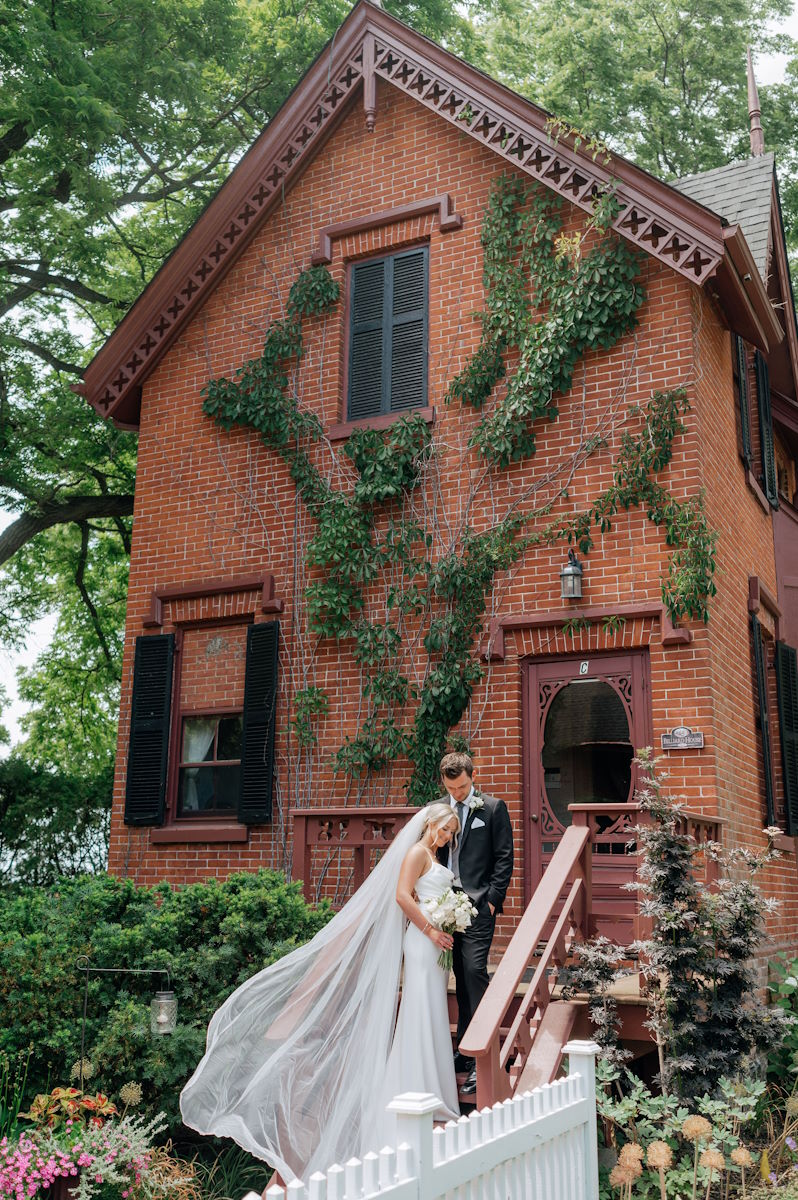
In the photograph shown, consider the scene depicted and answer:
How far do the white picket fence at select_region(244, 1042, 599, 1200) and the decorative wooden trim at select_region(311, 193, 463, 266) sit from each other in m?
7.89

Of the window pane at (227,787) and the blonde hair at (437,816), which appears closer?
the blonde hair at (437,816)

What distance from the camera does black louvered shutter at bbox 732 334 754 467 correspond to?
11297mm

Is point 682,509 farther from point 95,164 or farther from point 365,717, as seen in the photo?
point 95,164

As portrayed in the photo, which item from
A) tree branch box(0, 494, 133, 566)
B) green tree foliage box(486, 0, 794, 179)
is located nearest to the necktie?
tree branch box(0, 494, 133, 566)

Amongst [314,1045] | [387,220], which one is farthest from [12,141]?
[314,1045]

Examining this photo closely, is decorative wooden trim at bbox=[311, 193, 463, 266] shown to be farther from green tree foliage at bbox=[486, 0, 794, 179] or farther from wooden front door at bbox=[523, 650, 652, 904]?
green tree foliage at bbox=[486, 0, 794, 179]

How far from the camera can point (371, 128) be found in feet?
38.2

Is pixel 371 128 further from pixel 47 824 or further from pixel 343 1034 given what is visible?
pixel 47 824

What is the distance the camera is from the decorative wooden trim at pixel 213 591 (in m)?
11.1

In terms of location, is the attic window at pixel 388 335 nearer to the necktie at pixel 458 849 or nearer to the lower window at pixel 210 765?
the lower window at pixel 210 765

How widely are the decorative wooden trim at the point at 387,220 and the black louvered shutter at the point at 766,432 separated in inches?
146

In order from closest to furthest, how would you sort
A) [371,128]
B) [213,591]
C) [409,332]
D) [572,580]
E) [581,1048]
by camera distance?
[581,1048] < [572,580] < [409,332] < [213,591] < [371,128]

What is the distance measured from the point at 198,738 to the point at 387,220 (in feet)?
17.6

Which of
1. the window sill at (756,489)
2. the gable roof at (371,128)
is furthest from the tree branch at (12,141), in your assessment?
the window sill at (756,489)
